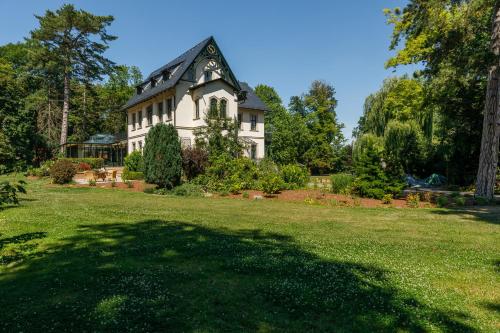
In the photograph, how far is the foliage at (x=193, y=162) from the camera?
20953 millimetres

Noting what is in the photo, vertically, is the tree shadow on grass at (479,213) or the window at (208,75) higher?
the window at (208,75)

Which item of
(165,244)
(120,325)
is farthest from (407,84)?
(120,325)

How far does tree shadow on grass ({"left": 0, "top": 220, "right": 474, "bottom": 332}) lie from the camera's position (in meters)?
3.64

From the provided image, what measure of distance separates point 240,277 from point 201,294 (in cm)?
83

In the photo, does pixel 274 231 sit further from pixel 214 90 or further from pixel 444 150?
pixel 444 150

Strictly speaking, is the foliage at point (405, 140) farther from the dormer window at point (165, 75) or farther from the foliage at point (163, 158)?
the dormer window at point (165, 75)

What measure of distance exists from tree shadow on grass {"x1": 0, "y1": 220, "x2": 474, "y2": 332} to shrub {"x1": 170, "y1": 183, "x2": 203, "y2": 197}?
37.3 feet

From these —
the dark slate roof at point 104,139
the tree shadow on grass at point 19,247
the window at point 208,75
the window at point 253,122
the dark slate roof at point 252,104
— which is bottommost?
the tree shadow on grass at point 19,247

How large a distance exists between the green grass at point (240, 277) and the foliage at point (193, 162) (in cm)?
1153

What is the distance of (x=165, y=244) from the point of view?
6785mm

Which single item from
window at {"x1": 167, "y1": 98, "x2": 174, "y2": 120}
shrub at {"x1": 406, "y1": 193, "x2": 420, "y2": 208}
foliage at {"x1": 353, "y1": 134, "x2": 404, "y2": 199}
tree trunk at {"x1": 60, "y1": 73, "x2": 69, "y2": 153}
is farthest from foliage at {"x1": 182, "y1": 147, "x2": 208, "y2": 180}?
tree trunk at {"x1": 60, "y1": 73, "x2": 69, "y2": 153}

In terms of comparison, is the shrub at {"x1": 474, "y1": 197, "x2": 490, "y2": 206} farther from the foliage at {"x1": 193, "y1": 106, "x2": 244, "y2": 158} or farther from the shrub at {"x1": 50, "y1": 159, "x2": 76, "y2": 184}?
the shrub at {"x1": 50, "y1": 159, "x2": 76, "y2": 184}

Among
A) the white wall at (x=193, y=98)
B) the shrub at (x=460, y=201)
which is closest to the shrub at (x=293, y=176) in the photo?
the shrub at (x=460, y=201)

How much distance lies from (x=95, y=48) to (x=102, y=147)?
13.0 metres
